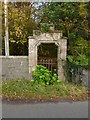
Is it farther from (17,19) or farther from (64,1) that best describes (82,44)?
(17,19)

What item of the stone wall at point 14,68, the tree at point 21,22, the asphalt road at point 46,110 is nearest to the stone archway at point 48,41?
the stone wall at point 14,68

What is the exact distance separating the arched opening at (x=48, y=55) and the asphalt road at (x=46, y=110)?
321cm

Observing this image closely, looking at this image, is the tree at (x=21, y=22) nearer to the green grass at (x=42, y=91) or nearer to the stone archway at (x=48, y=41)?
the stone archway at (x=48, y=41)

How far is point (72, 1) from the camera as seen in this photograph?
1050 centimetres

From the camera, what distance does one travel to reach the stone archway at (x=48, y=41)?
10406 millimetres

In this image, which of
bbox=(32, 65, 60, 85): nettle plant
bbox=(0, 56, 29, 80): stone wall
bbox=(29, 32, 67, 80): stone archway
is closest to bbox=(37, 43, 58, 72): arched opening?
bbox=(29, 32, 67, 80): stone archway

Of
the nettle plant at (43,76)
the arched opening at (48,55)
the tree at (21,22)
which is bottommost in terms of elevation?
the nettle plant at (43,76)

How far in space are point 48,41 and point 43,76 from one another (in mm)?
1510

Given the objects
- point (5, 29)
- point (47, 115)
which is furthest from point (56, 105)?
point (5, 29)

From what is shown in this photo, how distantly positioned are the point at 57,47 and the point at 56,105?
3.98 meters

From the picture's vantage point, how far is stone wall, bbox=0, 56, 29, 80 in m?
10.5

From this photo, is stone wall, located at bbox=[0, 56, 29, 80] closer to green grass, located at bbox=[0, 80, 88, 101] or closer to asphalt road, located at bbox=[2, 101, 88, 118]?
green grass, located at bbox=[0, 80, 88, 101]

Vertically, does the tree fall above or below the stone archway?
above

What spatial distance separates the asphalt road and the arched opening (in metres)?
3.21
